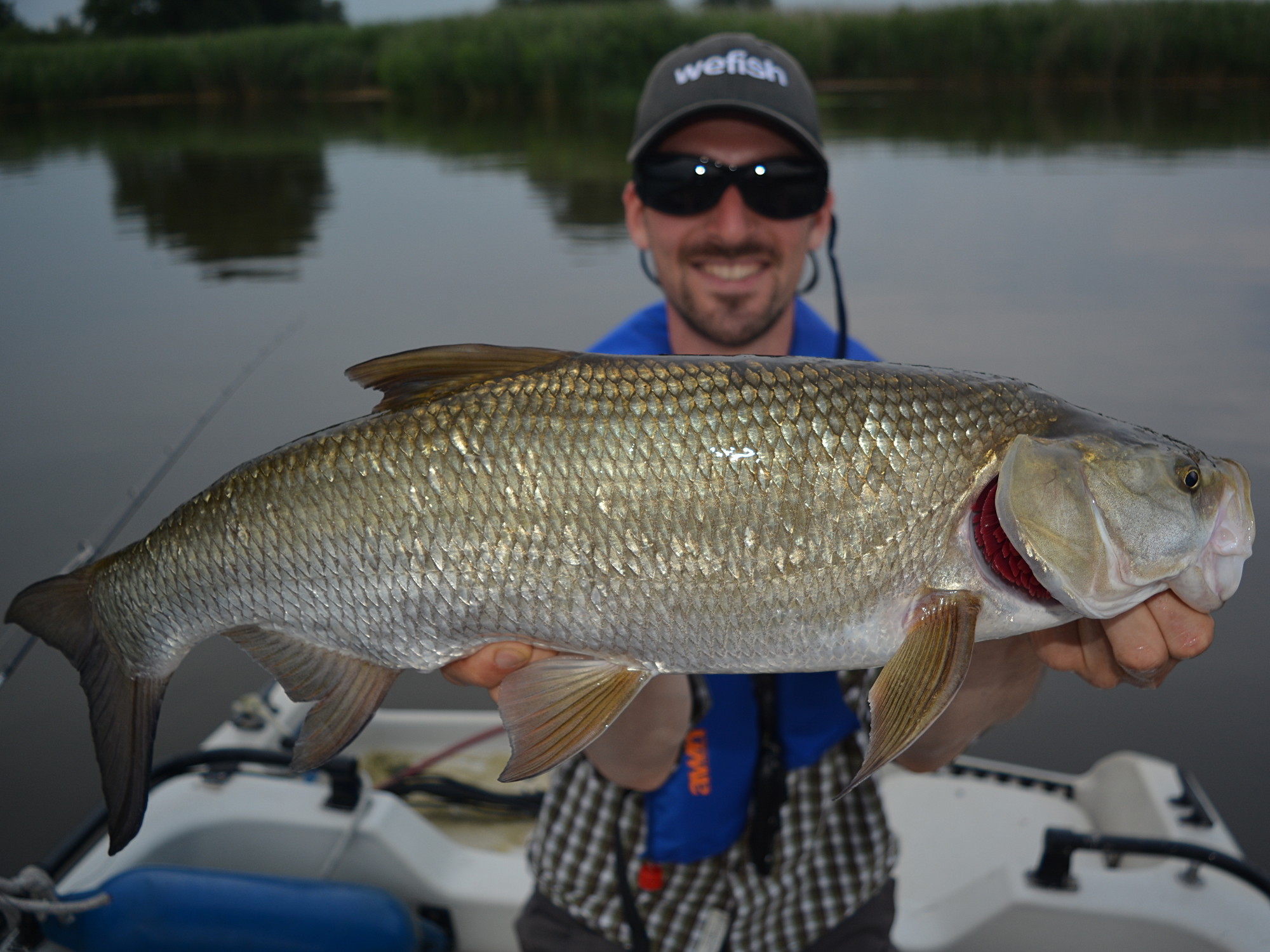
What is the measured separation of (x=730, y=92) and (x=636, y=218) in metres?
0.51

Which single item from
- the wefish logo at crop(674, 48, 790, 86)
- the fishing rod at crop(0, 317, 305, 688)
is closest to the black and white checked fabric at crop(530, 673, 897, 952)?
the fishing rod at crop(0, 317, 305, 688)

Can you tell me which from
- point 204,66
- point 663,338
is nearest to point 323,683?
point 663,338

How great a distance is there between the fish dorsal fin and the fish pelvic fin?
0.59m

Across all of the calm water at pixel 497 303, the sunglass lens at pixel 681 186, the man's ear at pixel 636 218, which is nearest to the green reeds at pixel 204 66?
the calm water at pixel 497 303

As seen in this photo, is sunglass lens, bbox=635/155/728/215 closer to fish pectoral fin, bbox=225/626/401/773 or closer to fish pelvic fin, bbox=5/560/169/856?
fish pectoral fin, bbox=225/626/401/773

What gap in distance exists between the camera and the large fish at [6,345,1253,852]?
1430mm

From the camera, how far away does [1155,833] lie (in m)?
2.71

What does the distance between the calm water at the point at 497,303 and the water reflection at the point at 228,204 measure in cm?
9

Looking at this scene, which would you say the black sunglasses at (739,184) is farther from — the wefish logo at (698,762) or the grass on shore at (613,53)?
the grass on shore at (613,53)

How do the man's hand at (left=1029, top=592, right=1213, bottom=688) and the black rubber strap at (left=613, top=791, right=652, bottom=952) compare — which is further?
the black rubber strap at (left=613, top=791, right=652, bottom=952)

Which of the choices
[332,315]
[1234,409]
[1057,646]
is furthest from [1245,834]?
[332,315]

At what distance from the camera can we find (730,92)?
269cm

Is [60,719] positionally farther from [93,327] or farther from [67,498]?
[93,327]

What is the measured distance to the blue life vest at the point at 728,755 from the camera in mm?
2172
